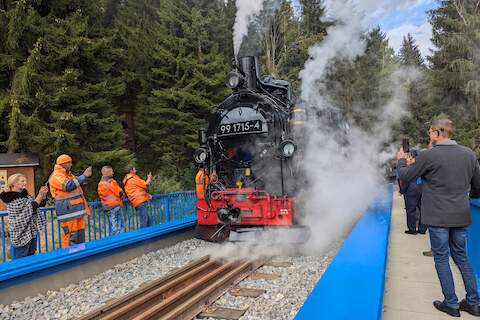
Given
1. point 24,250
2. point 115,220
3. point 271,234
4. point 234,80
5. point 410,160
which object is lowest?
point 271,234

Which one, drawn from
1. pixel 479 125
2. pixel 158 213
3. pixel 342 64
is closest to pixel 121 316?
pixel 158 213

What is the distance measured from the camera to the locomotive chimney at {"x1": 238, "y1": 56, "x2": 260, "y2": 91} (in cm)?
746

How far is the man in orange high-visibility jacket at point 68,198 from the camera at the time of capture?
18.5 ft

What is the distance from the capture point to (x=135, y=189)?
7.66 m

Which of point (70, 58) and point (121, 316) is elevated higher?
point (70, 58)

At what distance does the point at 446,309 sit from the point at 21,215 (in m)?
4.83

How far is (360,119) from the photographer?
19969mm

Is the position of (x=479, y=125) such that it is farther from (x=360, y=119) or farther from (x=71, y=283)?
(x=71, y=283)

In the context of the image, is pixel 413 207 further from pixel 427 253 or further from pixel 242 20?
pixel 242 20

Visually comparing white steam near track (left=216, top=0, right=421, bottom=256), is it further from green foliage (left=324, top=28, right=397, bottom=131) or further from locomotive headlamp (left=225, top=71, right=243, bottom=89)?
green foliage (left=324, top=28, right=397, bottom=131)

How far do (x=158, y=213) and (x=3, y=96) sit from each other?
5.77m

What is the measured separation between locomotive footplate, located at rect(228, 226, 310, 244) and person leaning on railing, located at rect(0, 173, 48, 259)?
293 cm

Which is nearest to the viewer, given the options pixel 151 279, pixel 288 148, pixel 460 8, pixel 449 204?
pixel 449 204

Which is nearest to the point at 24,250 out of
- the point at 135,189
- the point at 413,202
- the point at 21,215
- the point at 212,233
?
the point at 21,215
